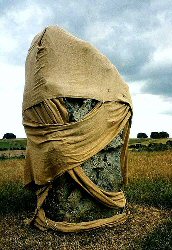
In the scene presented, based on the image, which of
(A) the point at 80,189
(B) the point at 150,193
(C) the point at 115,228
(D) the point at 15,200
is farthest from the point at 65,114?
(B) the point at 150,193

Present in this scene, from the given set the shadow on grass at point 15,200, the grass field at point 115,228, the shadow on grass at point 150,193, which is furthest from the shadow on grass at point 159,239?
the shadow on grass at point 15,200

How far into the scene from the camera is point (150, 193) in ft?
37.8

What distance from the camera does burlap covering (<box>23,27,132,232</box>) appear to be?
26.9ft

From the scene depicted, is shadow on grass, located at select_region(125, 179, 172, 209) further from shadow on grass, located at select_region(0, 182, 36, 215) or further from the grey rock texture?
shadow on grass, located at select_region(0, 182, 36, 215)

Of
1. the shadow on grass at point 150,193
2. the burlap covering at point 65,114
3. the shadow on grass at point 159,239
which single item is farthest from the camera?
the shadow on grass at point 150,193

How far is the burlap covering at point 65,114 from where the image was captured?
26.9ft

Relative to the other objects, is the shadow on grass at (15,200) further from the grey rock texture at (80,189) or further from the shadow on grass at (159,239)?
the shadow on grass at (159,239)

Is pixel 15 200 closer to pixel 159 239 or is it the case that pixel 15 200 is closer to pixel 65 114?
pixel 65 114

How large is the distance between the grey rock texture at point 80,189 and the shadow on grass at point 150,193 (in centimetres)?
211

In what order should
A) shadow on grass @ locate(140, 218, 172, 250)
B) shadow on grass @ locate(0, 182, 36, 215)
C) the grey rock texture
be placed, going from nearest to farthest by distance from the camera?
1. shadow on grass @ locate(140, 218, 172, 250)
2. the grey rock texture
3. shadow on grass @ locate(0, 182, 36, 215)

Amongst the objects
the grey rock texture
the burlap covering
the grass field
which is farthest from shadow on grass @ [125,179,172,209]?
the grey rock texture

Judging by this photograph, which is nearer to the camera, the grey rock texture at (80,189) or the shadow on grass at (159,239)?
the shadow on grass at (159,239)

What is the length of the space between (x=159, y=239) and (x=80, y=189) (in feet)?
5.13

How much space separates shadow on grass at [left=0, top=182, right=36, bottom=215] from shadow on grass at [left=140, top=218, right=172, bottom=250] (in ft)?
10.3
